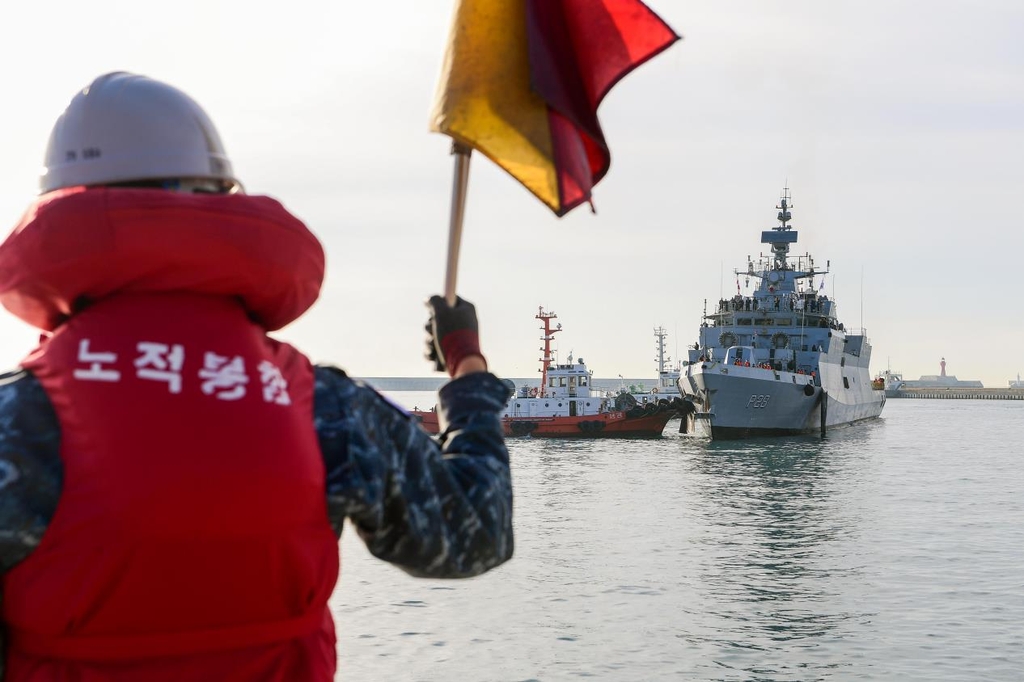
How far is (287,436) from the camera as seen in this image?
4.85 ft

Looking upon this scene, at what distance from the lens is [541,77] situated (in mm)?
1964

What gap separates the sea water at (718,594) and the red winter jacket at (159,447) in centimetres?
279

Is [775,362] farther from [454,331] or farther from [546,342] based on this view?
[454,331]

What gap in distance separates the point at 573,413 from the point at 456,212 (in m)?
48.4

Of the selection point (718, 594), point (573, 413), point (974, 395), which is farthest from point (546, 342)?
point (974, 395)

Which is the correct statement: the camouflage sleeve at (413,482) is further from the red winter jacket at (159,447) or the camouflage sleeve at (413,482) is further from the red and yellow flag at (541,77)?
the red and yellow flag at (541,77)

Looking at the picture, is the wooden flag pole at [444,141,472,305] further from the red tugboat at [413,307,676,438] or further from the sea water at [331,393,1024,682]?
the red tugboat at [413,307,676,438]

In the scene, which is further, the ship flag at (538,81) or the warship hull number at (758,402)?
the warship hull number at (758,402)

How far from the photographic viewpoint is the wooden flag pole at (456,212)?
1895 millimetres

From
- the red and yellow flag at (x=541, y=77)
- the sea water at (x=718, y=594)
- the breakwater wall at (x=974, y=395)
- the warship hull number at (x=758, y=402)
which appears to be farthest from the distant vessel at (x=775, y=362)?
the breakwater wall at (x=974, y=395)

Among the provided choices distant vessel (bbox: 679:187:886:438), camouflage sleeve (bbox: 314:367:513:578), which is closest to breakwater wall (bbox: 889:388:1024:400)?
distant vessel (bbox: 679:187:886:438)

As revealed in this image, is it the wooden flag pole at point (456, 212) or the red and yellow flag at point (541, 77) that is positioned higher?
the red and yellow flag at point (541, 77)

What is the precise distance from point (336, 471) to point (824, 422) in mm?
49285

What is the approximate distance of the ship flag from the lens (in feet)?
6.28
